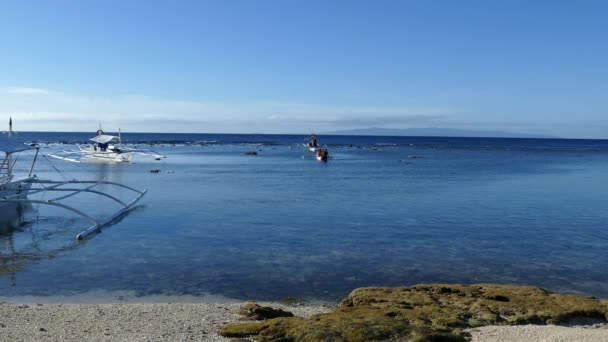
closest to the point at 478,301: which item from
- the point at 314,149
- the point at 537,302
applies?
the point at 537,302

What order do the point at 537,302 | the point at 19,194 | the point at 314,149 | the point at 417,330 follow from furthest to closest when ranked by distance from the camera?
the point at 314,149 → the point at 19,194 → the point at 537,302 → the point at 417,330

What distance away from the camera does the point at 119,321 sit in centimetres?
983

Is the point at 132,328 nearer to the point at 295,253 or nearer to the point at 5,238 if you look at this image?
the point at 295,253

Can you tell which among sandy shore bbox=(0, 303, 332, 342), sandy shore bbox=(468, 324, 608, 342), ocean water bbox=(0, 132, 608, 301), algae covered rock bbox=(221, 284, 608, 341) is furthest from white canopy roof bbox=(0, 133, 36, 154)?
sandy shore bbox=(468, 324, 608, 342)

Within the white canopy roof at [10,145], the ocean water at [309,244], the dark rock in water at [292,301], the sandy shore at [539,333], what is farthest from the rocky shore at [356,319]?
the white canopy roof at [10,145]

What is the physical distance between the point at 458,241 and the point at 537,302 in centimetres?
768

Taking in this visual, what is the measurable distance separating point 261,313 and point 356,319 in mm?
1868

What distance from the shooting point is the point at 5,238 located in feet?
61.2

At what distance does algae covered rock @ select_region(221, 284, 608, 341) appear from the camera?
347 inches

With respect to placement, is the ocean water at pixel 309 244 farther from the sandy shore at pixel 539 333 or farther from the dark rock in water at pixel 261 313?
the sandy shore at pixel 539 333

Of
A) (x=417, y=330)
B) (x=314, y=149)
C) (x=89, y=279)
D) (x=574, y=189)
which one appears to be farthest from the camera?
(x=314, y=149)

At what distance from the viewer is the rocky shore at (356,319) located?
28.9 ft

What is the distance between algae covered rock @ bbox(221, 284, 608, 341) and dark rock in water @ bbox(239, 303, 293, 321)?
0.64 m

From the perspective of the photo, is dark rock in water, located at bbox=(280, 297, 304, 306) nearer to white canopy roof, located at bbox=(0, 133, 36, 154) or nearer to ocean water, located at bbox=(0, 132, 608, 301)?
ocean water, located at bbox=(0, 132, 608, 301)
